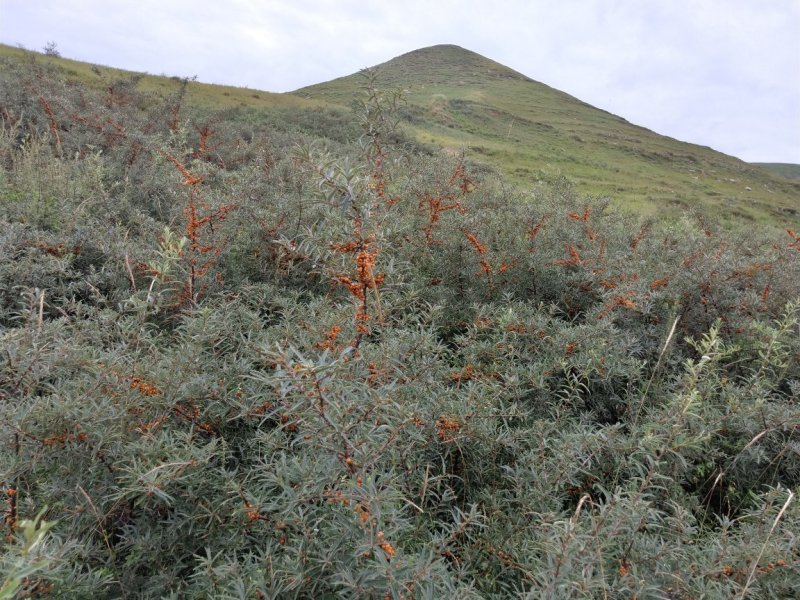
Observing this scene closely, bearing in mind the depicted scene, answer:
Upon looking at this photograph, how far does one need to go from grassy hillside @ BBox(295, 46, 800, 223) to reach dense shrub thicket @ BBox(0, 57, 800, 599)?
10371 millimetres

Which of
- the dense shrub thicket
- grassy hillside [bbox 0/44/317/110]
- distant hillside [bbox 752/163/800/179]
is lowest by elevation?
the dense shrub thicket

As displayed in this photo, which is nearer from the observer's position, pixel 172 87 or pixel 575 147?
pixel 172 87

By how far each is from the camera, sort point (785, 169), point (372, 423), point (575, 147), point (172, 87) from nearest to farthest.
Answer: point (372, 423)
point (172, 87)
point (575, 147)
point (785, 169)

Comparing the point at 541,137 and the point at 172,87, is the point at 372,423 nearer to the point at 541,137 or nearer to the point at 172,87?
the point at 172,87

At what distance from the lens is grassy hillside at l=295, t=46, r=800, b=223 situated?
23.9m

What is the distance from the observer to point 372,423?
1.82 meters

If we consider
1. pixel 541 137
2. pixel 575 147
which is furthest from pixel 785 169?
pixel 541 137

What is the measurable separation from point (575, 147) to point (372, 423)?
40.3 meters

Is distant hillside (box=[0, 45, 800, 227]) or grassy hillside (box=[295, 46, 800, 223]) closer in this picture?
distant hillside (box=[0, 45, 800, 227])

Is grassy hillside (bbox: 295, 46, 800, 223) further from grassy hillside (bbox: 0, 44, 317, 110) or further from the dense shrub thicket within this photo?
the dense shrub thicket

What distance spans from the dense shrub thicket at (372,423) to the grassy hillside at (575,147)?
34.0 ft

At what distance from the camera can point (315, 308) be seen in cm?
302

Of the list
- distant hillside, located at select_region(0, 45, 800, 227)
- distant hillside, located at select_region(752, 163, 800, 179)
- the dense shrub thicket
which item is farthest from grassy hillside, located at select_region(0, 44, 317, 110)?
distant hillside, located at select_region(752, 163, 800, 179)

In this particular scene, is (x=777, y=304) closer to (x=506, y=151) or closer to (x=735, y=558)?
(x=735, y=558)
